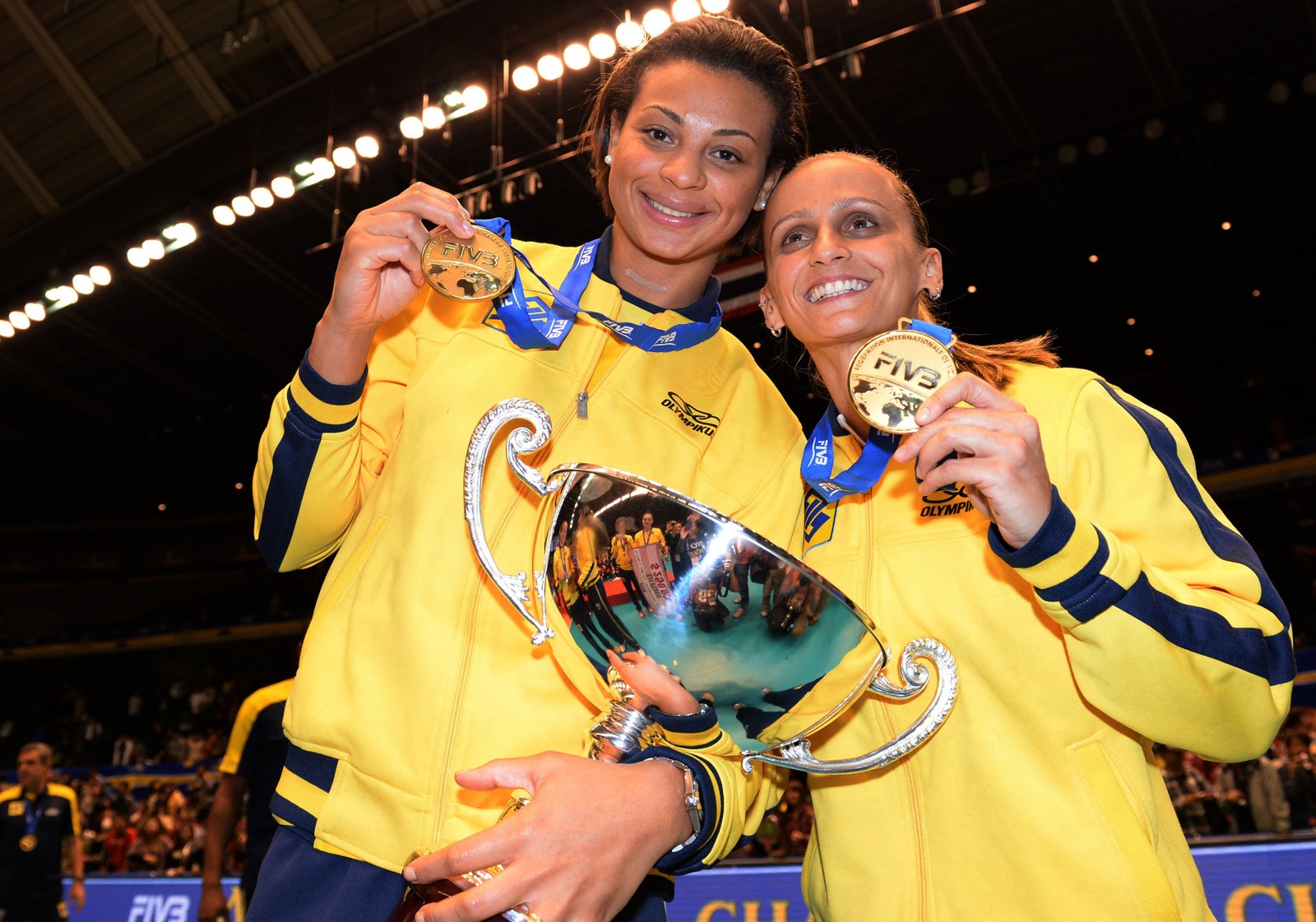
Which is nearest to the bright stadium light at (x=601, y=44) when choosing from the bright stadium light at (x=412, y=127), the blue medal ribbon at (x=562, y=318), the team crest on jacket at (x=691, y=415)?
the bright stadium light at (x=412, y=127)

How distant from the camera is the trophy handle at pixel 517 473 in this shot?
1.13 meters

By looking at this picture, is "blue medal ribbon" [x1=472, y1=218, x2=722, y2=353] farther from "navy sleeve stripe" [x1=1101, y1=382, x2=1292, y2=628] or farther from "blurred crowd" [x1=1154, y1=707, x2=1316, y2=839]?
"blurred crowd" [x1=1154, y1=707, x2=1316, y2=839]

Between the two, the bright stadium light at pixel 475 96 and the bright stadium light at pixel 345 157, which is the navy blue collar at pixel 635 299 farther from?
the bright stadium light at pixel 345 157

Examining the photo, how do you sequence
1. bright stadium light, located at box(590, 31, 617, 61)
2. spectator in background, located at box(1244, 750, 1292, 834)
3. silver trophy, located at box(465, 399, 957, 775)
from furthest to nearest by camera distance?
bright stadium light, located at box(590, 31, 617, 61) → spectator in background, located at box(1244, 750, 1292, 834) → silver trophy, located at box(465, 399, 957, 775)

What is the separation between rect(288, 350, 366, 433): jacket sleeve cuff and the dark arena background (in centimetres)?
288

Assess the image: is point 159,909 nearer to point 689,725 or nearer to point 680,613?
point 689,725

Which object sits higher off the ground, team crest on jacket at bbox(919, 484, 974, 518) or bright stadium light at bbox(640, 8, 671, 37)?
bright stadium light at bbox(640, 8, 671, 37)

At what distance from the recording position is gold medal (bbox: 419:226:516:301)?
1397mm

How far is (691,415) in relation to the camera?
1663 millimetres

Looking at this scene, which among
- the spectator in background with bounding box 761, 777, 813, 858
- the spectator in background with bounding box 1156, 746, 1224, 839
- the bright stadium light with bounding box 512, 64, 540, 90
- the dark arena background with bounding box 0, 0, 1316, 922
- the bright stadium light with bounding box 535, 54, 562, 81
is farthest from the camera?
the spectator in background with bounding box 761, 777, 813, 858

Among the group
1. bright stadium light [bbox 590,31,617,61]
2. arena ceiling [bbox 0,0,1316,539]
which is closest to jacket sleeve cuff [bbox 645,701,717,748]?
arena ceiling [bbox 0,0,1316,539]

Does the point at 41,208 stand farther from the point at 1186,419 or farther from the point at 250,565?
the point at 1186,419

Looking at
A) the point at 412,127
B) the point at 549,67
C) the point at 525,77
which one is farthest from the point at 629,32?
the point at 412,127

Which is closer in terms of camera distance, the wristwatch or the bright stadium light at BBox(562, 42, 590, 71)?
the wristwatch
